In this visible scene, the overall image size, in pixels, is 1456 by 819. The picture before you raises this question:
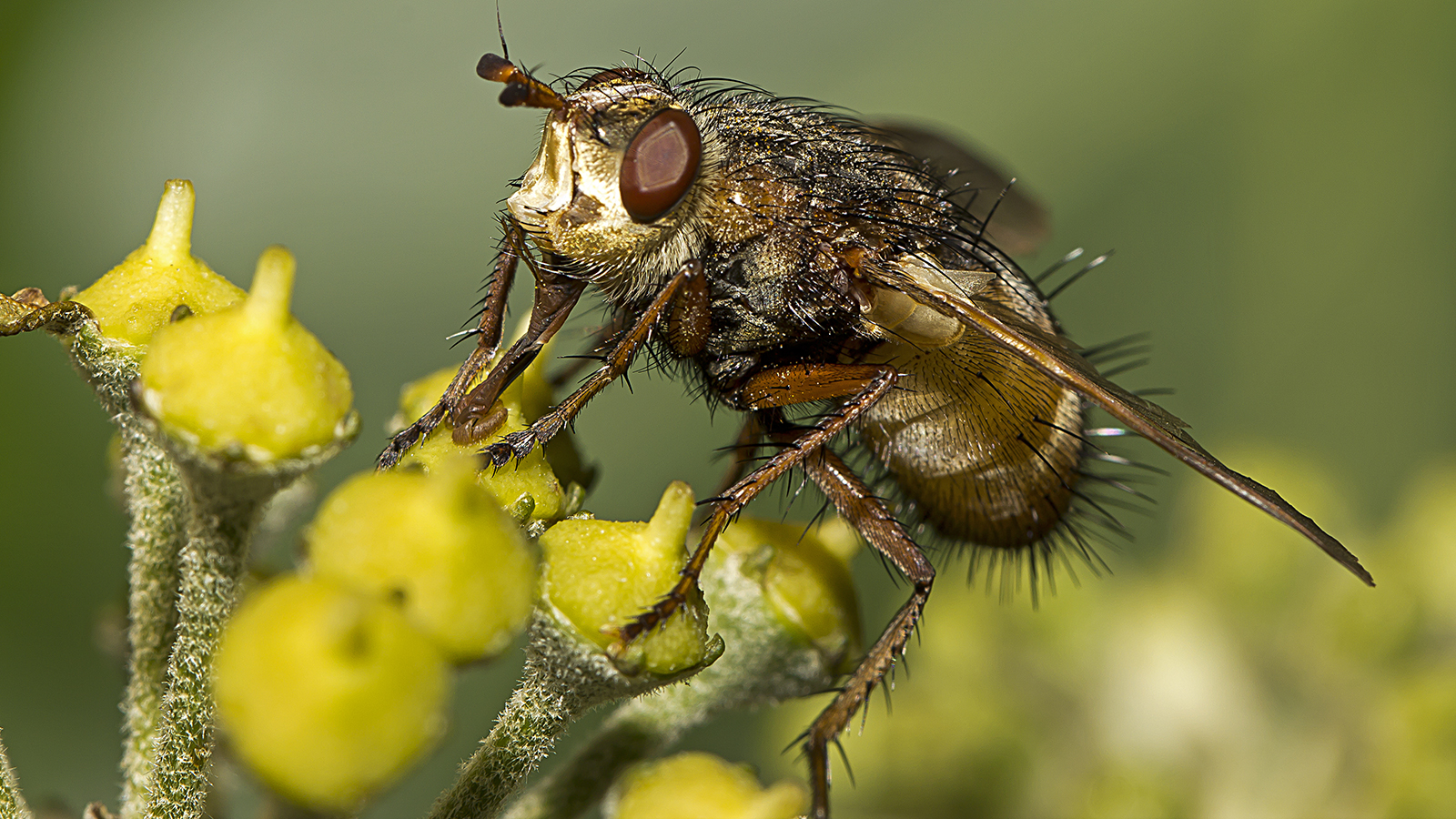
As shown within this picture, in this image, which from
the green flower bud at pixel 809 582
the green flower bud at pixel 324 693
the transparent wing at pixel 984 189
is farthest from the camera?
the transparent wing at pixel 984 189

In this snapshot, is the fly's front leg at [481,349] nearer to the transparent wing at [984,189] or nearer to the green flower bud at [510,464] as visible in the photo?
Answer: the green flower bud at [510,464]

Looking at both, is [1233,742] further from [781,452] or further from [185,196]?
[185,196]

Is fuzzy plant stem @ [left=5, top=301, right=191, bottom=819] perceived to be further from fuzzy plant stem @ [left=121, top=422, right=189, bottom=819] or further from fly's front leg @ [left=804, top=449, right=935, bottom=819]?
fly's front leg @ [left=804, top=449, right=935, bottom=819]

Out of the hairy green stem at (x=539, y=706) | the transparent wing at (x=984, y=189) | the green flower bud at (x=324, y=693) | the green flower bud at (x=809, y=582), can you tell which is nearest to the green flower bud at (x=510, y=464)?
the hairy green stem at (x=539, y=706)

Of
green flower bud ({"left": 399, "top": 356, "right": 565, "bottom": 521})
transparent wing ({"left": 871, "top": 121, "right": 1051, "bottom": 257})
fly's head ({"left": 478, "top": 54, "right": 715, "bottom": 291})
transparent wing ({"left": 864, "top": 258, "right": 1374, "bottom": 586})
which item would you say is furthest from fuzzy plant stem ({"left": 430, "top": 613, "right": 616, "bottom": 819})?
transparent wing ({"left": 871, "top": 121, "right": 1051, "bottom": 257})

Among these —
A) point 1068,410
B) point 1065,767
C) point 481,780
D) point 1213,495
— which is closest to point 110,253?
point 481,780
